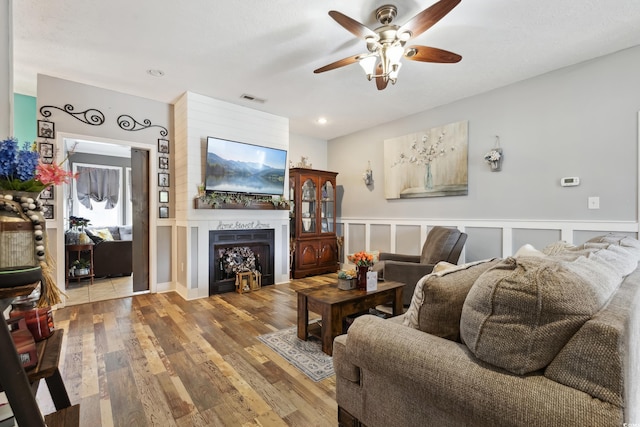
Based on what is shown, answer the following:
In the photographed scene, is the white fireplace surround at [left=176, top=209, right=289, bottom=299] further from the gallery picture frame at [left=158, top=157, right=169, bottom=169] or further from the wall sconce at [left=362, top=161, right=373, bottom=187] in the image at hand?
the wall sconce at [left=362, top=161, right=373, bottom=187]

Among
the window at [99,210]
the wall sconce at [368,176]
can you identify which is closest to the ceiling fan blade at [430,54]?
the wall sconce at [368,176]

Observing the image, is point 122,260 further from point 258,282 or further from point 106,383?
point 106,383

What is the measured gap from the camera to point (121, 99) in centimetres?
386

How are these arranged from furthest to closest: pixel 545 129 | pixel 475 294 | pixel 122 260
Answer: pixel 122 260, pixel 545 129, pixel 475 294

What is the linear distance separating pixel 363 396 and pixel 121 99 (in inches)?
174

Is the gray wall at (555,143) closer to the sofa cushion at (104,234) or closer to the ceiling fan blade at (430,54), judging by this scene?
the ceiling fan blade at (430,54)

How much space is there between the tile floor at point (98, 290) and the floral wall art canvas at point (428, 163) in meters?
4.32

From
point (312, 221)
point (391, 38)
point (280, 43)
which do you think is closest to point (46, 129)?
point (280, 43)

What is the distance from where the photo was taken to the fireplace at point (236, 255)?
4113 millimetres

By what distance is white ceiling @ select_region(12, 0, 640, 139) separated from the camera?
2.28 metres

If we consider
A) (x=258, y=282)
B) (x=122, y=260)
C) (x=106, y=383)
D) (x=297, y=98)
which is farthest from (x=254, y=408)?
(x=122, y=260)

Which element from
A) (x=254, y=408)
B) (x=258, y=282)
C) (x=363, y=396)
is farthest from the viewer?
(x=258, y=282)

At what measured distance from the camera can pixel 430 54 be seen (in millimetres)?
2354

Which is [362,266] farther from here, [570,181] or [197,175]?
[197,175]
